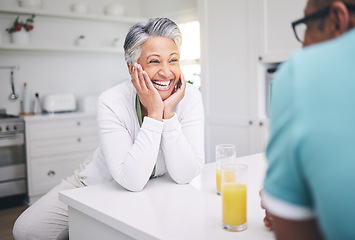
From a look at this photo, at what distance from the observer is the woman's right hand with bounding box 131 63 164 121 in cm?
160

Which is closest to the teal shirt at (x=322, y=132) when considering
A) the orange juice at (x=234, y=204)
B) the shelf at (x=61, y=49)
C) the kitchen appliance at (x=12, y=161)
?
the orange juice at (x=234, y=204)

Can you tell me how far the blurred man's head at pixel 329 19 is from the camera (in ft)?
1.95

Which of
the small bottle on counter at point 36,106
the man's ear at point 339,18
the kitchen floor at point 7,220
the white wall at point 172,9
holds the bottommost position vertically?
the kitchen floor at point 7,220

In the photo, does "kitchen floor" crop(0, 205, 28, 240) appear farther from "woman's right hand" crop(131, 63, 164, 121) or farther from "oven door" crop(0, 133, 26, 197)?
"woman's right hand" crop(131, 63, 164, 121)

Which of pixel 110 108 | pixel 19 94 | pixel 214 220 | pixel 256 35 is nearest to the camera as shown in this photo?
pixel 214 220

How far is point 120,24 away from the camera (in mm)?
5359

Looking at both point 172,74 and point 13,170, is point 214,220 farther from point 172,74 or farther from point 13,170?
point 13,170

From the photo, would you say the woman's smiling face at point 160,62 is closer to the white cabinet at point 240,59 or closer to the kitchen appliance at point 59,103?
the white cabinet at point 240,59

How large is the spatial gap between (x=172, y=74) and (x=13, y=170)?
2.86 m

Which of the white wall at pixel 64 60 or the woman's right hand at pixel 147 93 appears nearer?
the woman's right hand at pixel 147 93

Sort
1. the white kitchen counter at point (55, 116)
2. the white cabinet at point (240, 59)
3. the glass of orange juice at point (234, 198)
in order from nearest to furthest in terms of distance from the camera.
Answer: the glass of orange juice at point (234, 198), the white cabinet at point (240, 59), the white kitchen counter at point (55, 116)

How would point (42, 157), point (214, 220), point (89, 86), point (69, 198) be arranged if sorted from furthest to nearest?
point (89, 86)
point (42, 157)
point (69, 198)
point (214, 220)

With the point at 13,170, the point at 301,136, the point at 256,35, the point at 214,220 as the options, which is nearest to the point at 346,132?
the point at 301,136

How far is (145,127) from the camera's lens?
155cm
